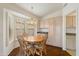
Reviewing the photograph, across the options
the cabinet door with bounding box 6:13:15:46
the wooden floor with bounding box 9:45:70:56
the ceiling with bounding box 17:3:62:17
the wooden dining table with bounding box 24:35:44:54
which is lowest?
the wooden floor with bounding box 9:45:70:56

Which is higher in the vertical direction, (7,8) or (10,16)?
(7,8)

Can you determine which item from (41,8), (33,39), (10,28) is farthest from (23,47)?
(41,8)

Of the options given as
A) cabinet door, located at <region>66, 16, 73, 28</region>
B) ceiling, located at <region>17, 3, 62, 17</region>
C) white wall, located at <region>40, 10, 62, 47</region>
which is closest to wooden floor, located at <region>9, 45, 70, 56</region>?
white wall, located at <region>40, 10, 62, 47</region>

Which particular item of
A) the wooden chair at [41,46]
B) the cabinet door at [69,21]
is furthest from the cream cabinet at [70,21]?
the wooden chair at [41,46]

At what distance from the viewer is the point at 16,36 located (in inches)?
115

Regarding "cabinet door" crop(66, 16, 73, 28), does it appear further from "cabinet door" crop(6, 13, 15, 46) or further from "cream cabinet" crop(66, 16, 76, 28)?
"cabinet door" crop(6, 13, 15, 46)

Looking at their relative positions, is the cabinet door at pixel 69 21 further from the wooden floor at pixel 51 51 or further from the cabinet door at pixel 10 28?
the cabinet door at pixel 10 28

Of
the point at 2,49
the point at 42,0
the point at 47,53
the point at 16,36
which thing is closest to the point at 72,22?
the point at 47,53

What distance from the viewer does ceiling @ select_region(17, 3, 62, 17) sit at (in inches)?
113

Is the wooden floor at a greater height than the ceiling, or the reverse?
the ceiling

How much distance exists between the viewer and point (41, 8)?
296 centimetres

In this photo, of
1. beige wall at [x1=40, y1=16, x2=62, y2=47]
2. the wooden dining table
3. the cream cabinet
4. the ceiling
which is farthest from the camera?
the cream cabinet

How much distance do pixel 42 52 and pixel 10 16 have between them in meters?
1.25

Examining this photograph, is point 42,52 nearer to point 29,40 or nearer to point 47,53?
point 47,53
